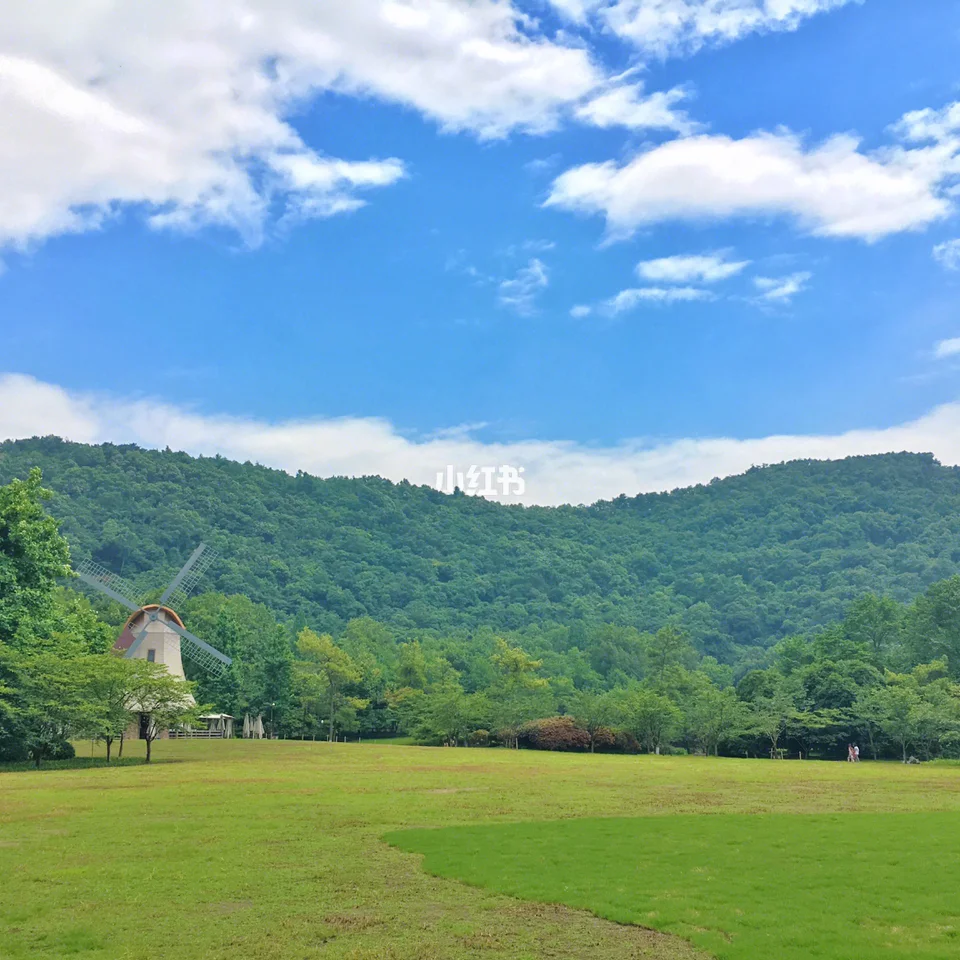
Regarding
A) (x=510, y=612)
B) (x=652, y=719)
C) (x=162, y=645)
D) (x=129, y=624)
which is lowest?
(x=652, y=719)

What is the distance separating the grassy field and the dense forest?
933 centimetres

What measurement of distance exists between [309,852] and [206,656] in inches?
2113

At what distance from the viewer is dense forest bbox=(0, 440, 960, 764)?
145 ft

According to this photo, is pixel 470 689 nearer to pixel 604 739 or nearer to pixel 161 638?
pixel 604 739

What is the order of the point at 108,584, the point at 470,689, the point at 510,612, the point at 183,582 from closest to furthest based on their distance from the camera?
the point at 108,584 → the point at 183,582 → the point at 470,689 → the point at 510,612

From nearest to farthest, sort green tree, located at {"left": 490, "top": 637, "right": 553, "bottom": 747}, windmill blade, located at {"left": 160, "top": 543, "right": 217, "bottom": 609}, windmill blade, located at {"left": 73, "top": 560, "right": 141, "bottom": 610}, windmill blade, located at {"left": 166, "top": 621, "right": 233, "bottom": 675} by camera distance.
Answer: green tree, located at {"left": 490, "top": 637, "right": 553, "bottom": 747} < windmill blade, located at {"left": 166, "top": 621, "right": 233, "bottom": 675} < windmill blade, located at {"left": 73, "top": 560, "right": 141, "bottom": 610} < windmill blade, located at {"left": 160, "top": 543, "right": 217, "bottom": 609}

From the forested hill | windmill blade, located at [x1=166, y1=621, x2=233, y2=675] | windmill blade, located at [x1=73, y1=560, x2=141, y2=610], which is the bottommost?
windmill blade, located at [x1=166, y1=621, x2=233, y2=675]

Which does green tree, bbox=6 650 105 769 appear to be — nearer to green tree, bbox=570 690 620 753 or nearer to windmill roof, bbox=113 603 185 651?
windmill roof, bbox=113 603 185 651

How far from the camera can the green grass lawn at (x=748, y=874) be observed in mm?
11836

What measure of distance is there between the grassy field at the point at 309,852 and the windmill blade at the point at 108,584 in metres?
31.1

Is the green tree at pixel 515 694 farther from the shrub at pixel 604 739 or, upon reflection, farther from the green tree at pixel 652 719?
the green tree at pixel 652 719

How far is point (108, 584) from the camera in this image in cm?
7269

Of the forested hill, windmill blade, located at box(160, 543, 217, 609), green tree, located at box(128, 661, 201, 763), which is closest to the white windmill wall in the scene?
windmill blade, located at box(160, 543, 217, 609)

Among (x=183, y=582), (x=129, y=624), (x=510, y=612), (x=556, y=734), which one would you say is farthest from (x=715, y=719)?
(x=510, y=612)
